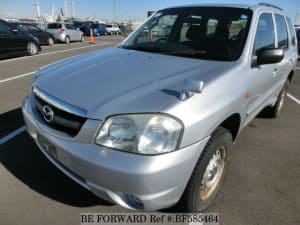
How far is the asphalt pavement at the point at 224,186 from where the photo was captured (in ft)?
6.84

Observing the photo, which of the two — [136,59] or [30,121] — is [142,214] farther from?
[136,59]

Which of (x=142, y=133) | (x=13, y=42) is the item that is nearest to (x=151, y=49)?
(x=142, y=133)

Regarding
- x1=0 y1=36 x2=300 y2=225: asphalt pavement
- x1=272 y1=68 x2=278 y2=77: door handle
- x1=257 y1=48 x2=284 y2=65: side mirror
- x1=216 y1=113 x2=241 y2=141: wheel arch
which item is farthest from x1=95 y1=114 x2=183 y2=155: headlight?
x1=272 y1=68 x2=278 y2=77: door handle

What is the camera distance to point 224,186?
8.12 feet

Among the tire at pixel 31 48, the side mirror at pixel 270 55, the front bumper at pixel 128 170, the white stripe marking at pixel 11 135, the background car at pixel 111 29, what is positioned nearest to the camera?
the front bumper at pixel 128 170

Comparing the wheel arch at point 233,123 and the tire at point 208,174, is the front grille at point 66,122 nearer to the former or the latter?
the tire at point 208,174

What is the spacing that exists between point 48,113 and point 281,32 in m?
3.28

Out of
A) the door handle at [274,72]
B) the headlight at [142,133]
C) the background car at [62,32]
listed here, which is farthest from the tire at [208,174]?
the background car at [62,32]

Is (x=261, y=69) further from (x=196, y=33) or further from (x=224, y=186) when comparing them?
(x=224, y=186)

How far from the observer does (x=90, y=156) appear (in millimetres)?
1562

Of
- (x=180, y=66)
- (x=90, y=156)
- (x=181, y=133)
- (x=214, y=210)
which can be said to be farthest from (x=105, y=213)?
(x=180, y=66)

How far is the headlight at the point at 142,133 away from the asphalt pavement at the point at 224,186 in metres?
0.91

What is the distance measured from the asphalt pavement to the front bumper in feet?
2.06

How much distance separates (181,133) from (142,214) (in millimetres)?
1010
